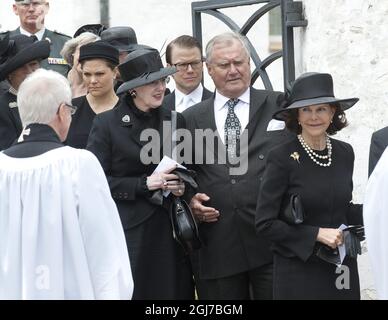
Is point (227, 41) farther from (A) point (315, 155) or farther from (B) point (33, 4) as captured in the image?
(B) point (33, 4)

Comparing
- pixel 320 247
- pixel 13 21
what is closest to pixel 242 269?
pixel 320 247

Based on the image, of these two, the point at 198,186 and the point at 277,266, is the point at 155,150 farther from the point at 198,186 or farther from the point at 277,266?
the point at 277,266

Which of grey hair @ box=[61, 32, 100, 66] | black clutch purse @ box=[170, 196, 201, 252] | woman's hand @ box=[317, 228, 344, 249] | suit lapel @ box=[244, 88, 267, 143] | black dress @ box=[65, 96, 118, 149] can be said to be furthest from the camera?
grey hair @ box=[61, 32, 100, 66]

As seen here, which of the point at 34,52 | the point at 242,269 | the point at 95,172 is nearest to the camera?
the point at 95,172

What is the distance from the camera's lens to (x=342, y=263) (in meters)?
5.93

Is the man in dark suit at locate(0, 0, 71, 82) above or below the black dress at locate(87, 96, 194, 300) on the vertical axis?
above

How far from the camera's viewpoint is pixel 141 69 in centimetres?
670

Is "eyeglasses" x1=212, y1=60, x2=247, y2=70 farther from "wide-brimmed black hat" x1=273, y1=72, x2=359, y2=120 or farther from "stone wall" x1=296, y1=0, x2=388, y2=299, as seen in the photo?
"stone wall" x1=296, y1=0, x2=388, y2=299

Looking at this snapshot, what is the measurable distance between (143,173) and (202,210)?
1.41 ft

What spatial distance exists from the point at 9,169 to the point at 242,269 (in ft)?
6.10

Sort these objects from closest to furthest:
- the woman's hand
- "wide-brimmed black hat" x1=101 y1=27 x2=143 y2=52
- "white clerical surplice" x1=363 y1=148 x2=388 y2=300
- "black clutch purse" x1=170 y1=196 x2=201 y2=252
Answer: "white clerical surplice" x1=363 y1=148 x2=388 y2=300 < the woman's hand < "black clutch purse" x1=170 y1=196 x2=201 y2=252 < "wide-brimmed black hat" x1=101 y1=27 x2=143 y2=52

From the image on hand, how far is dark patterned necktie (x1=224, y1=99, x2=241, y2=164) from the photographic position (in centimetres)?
657

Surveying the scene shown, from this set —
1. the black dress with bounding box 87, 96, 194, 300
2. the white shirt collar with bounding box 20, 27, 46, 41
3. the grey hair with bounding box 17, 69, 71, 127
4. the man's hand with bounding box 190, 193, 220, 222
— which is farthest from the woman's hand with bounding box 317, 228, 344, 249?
the white shirt collar with bounding box 20, 27, 46, 41

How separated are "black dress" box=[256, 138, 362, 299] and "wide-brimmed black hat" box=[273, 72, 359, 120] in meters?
0.21
